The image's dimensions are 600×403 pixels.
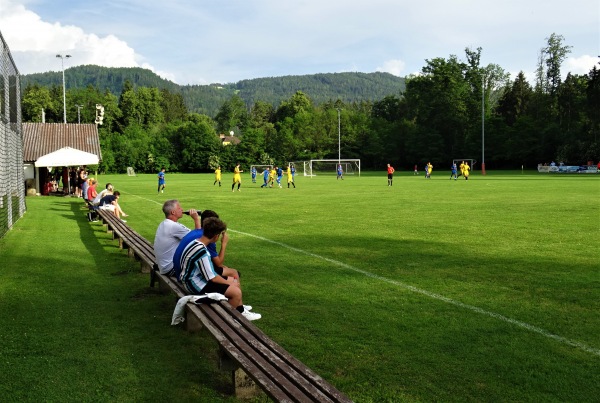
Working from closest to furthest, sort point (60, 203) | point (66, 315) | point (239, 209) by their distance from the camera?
point (66, 315) < point (239, 209) < point (60, 203)

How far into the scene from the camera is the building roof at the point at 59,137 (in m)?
33.2

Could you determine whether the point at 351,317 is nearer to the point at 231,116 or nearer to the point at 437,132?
the point at 437,132

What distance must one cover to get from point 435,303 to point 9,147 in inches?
568

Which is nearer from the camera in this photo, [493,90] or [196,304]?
[196,304]

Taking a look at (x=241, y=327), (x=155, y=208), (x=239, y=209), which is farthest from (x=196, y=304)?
(x=155, y=208)

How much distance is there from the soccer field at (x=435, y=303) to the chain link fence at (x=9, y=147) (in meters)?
3.89

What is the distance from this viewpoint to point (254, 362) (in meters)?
4.18

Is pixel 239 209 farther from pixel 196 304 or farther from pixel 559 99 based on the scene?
pixel 559 99

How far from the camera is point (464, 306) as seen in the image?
22.4ft

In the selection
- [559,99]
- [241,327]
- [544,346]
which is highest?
[559,99]

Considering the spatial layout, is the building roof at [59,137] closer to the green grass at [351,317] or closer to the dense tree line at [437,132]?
the green grass at [351,317]

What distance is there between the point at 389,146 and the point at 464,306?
8263cm

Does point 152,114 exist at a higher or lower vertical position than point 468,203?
higher

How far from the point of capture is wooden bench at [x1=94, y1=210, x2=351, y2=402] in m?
3.65
